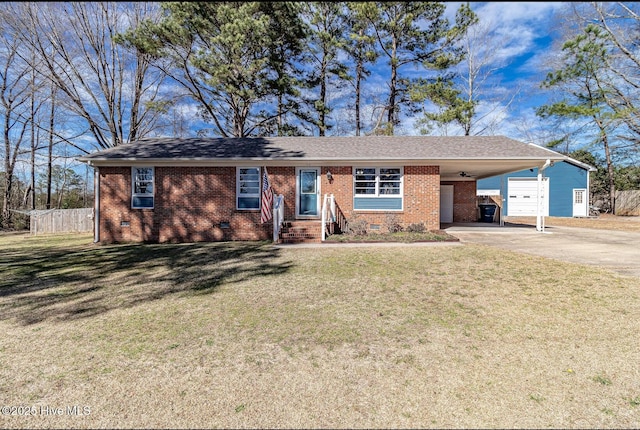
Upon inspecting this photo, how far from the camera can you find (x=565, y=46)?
1802 cm

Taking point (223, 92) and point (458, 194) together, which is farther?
point (223, 92)

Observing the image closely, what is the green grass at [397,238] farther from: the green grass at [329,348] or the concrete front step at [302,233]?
the green grass at [329,348]

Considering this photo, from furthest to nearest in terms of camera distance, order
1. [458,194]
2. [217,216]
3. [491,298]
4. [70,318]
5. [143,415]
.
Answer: [458,194], [217,216], [491,298], [70,318], [143,415]

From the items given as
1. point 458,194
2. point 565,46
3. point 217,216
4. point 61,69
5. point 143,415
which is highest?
point 565,46

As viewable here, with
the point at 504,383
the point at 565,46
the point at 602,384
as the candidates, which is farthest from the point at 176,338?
the point at 565,46

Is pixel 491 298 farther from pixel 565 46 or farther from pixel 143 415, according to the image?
pixel 565 46

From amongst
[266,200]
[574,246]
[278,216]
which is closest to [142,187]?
[266,200]

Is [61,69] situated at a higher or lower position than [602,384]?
higher

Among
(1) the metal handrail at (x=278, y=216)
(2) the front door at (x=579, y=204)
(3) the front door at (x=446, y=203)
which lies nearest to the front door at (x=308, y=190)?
(1) the metal handrail at (x=278, y=216)

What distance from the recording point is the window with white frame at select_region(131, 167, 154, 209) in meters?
11.6

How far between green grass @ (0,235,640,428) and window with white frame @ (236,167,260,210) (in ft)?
18.5

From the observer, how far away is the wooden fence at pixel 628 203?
2362 cm

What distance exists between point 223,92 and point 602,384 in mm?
20363

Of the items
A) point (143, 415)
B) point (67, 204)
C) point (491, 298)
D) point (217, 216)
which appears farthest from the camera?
point (67, 204)
